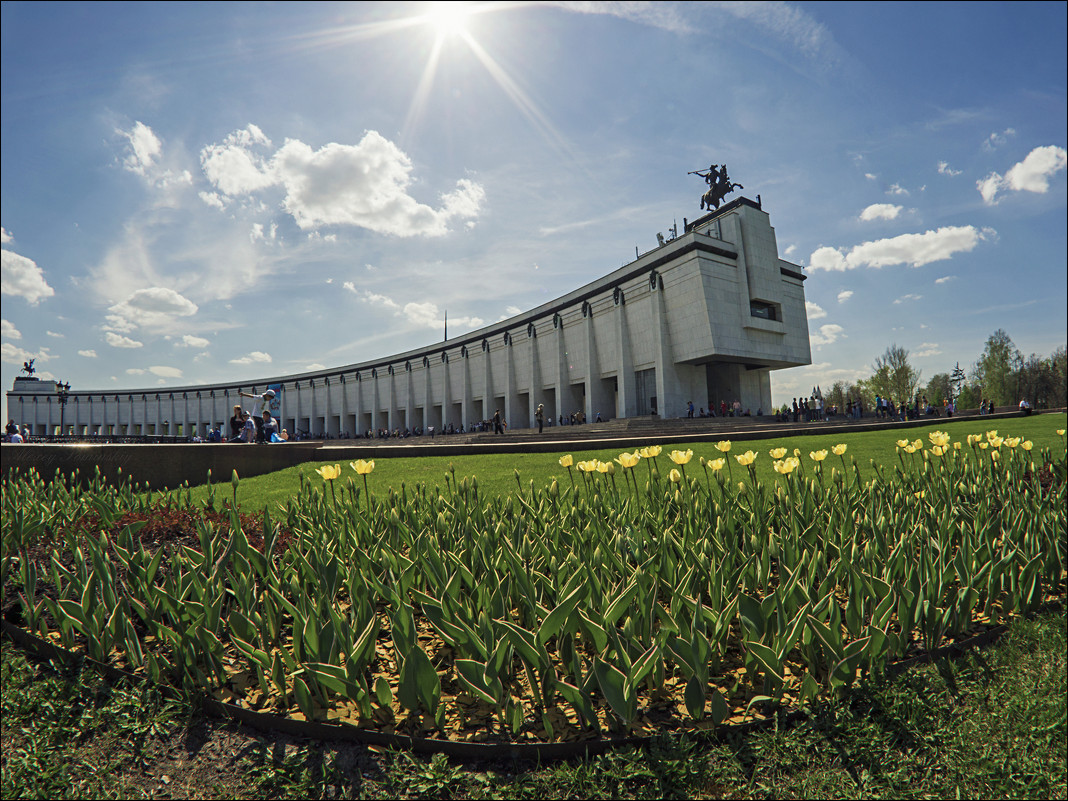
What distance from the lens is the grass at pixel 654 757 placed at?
201 cm

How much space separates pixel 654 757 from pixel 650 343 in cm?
3790

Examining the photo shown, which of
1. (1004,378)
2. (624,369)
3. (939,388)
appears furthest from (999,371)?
(624,369)

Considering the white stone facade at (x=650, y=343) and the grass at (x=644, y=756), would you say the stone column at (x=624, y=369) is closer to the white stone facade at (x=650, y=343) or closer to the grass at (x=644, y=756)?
the white stone facade at (x=650, y=343)

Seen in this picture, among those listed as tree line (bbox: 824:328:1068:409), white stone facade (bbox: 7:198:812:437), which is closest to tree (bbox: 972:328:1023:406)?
tree line (bbox: 824:328:1068:409)

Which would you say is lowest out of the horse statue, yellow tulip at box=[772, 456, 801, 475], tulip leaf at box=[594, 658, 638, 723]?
tulip leaf at box=[594, 658, 638, 723]

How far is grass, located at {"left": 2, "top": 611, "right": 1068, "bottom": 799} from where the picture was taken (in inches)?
79.1


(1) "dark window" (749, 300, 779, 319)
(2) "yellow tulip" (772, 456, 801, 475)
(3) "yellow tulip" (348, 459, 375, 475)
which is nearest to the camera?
(2) "yellow tulip" (772, 456, 801, 475)

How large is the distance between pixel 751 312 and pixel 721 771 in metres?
40.6

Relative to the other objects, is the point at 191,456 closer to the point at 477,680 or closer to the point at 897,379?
the point at 477,680

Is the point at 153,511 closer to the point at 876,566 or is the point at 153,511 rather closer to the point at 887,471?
the point at 876,566

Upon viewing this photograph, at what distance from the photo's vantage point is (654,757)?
6.67 feet

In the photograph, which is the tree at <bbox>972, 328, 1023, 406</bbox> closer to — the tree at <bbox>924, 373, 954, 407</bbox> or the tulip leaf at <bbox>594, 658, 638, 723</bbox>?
the tree at <bbox>924, 373, 954, 407</bbox>

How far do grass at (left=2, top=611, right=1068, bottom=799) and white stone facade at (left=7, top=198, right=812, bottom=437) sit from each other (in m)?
34.6

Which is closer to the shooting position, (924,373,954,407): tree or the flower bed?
the flower bed
